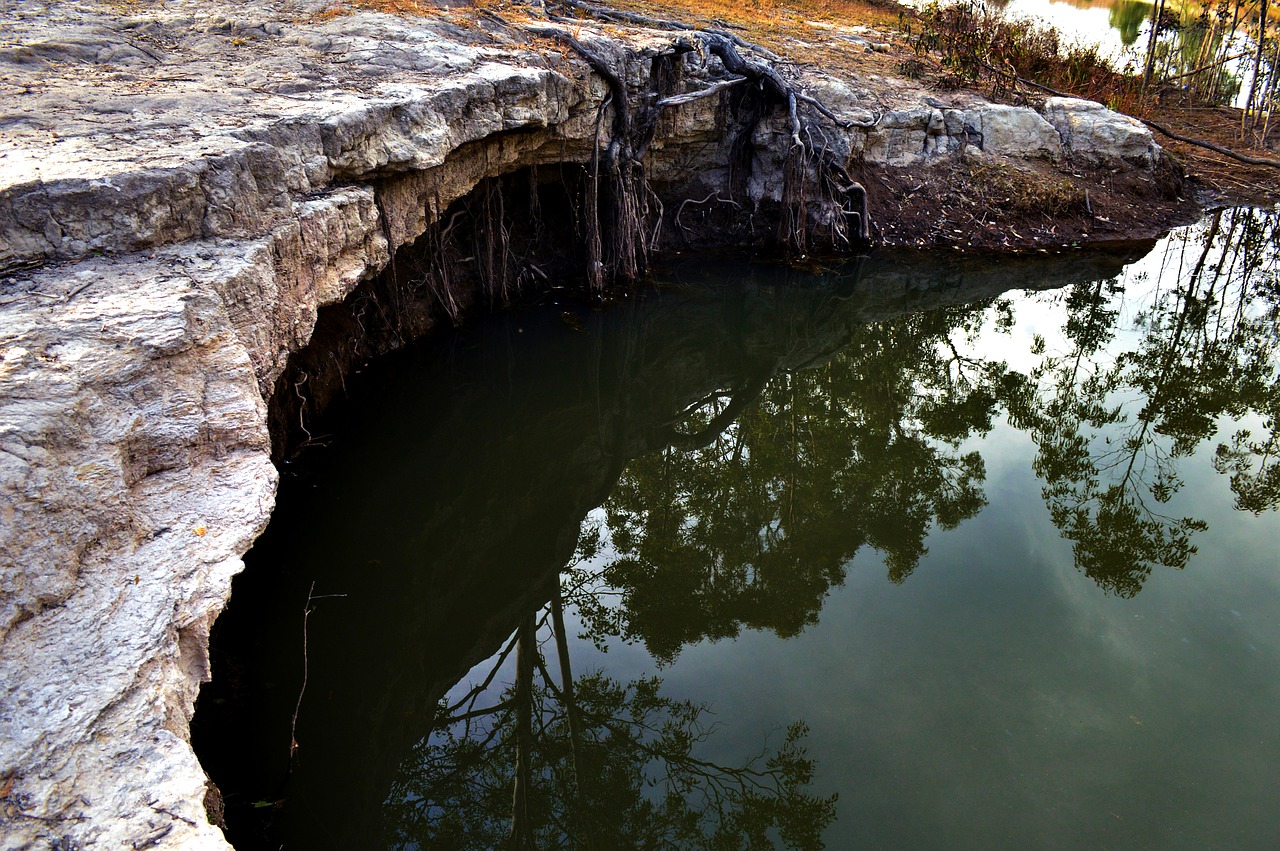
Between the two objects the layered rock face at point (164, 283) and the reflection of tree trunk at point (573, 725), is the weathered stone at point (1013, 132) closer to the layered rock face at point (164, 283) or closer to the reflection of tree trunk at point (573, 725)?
the layered rock face at point (164, 283)

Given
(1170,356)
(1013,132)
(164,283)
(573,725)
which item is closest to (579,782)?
(573,725)

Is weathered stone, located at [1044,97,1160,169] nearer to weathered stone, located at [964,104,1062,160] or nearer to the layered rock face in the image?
weathered stone, located at [964,104,1062,160]

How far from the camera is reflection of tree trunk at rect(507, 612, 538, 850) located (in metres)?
3.64

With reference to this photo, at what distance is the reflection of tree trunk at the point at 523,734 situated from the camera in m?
3.64

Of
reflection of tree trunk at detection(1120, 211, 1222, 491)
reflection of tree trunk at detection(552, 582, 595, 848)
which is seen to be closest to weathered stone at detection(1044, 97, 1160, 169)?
reflection of tree trunk at detection(1120, 211, 1222, 491)

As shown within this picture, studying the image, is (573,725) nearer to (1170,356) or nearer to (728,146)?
(1170,356)

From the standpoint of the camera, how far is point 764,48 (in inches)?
429

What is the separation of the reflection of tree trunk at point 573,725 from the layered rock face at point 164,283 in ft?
6.34

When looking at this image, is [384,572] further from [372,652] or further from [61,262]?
[61,262]

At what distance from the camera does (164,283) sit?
3338 mm

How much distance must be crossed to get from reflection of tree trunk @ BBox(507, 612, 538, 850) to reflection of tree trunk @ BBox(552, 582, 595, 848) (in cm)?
16

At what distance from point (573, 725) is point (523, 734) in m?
0.27

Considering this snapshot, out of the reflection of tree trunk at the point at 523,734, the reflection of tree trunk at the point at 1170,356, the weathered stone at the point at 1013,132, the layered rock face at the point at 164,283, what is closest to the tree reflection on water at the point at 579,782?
the reflection of tree trunk at the point at 523,734

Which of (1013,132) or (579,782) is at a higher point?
(1013,132)
